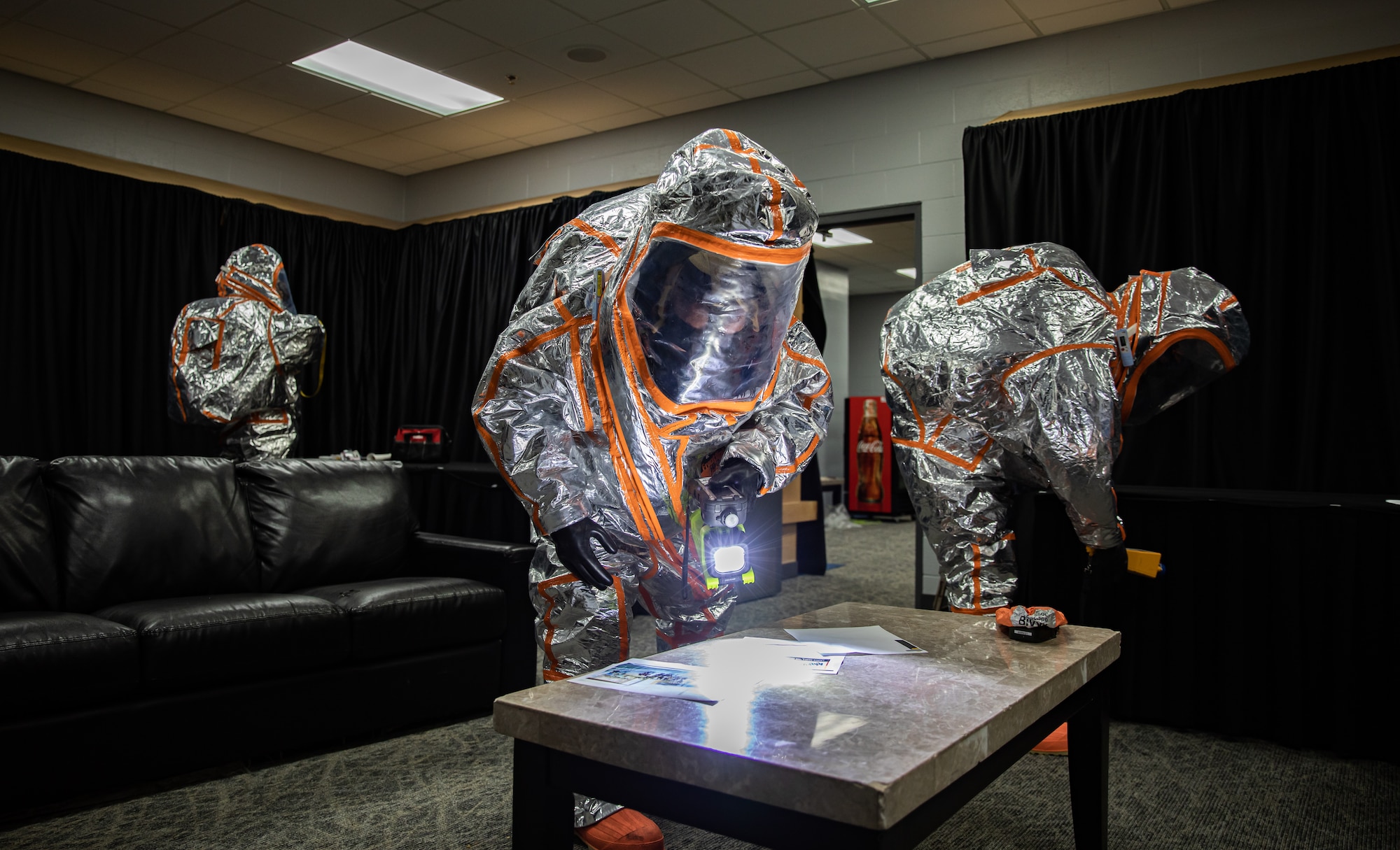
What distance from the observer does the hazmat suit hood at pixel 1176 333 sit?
2627 millimetres

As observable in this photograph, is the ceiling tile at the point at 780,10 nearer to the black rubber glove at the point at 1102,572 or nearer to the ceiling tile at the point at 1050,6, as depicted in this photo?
the ceiling tile at the point at 1050,6

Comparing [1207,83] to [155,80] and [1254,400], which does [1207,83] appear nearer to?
[1254,400]

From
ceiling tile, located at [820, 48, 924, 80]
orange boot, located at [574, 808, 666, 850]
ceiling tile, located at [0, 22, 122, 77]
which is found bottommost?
orange boot, located at [574, 808, 666, 850]

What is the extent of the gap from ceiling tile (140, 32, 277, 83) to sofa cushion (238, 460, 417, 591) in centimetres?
272

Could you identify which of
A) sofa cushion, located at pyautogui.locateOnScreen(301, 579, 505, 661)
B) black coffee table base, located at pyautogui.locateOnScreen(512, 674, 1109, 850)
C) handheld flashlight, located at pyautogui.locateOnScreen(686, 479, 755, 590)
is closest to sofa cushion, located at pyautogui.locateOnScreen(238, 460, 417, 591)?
sofa cushion, located at pyautogui.locateOnScreen(301, 579, 505, 661)

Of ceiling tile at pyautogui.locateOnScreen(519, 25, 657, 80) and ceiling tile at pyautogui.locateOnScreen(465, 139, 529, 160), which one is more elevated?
ceiling tile at pyautogui.locateOnScreen(465, 139, 529, 160)

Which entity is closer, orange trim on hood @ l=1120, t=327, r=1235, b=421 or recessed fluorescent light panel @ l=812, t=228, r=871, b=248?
orange trim on hood @ l=1120, t=327, r=1235, b=421

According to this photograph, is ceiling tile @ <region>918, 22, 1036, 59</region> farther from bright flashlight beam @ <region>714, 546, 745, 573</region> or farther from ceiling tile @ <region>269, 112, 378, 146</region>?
ceiling tile @ <region>269, 112, 378, 146</region>

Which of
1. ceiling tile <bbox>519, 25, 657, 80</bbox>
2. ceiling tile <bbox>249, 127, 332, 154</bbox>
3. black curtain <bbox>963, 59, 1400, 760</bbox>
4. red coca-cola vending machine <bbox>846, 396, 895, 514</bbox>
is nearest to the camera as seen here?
black curtain <bbox>963, 59, 1400, 760</bbox>

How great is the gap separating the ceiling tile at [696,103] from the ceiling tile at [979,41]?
3.87 ft

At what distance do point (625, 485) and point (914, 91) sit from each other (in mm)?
3638

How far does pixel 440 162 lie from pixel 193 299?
1954 millimetres

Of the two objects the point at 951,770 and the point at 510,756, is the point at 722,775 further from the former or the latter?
the point at 510,756

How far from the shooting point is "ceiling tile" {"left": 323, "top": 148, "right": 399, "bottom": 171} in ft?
21.1
